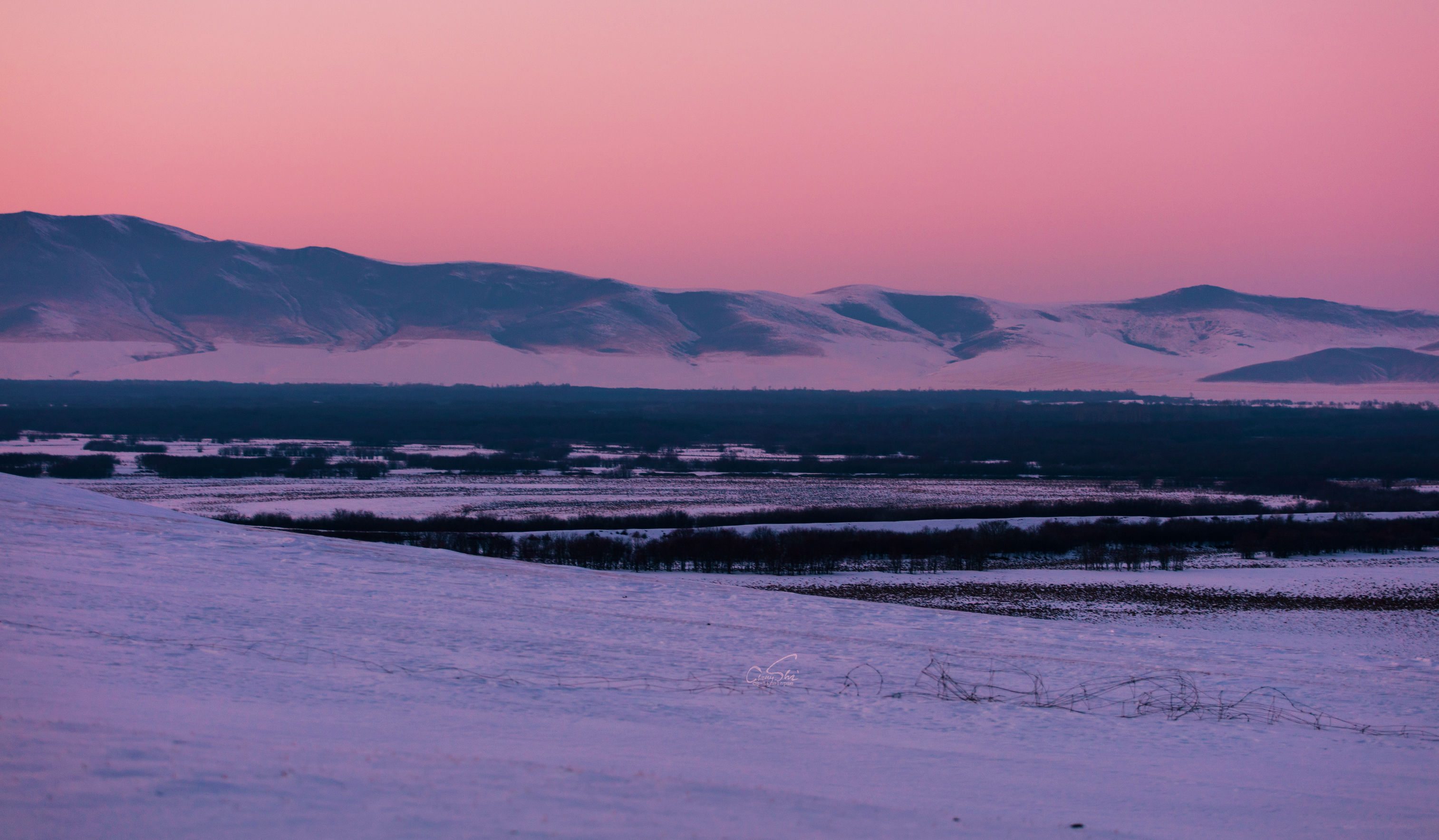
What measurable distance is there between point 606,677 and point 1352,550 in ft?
118

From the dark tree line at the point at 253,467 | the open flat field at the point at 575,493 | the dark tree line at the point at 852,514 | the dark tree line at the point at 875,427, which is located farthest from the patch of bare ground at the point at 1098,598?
the dark tree line at the point at 253,467

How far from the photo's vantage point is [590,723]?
399 inches

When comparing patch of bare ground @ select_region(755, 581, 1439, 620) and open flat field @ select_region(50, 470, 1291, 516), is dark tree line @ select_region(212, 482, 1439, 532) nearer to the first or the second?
open flat field @ select_region(50, 470, 1291, 516)

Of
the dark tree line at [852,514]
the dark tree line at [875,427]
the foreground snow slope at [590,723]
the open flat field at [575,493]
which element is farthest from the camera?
the dark tree line at [875,427]

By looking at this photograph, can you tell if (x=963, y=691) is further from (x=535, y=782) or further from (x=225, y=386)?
(x=225, y=386)

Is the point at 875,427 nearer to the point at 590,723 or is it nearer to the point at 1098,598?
the point at 1098,598

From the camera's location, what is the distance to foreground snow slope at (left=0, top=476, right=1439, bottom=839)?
7.41 m

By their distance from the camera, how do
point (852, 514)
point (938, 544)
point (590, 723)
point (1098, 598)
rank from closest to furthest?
point (590, 723)
point (1098, 598)
point (938, 544)
point (852, 514)

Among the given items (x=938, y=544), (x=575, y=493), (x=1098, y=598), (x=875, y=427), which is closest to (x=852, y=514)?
(x=938, y=544)

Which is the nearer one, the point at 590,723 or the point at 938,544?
the point at 590,723

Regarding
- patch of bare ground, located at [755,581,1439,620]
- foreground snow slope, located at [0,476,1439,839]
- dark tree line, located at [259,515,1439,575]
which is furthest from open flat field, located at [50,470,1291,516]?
foreground snow slope, located at [0,476,1439,839]

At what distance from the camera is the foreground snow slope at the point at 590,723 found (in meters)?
7.41

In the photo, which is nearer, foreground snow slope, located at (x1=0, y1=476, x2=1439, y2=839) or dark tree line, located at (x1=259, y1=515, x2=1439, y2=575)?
foreground snow slope, located at (x1=0, y1=476, x2=1439, y2=839)

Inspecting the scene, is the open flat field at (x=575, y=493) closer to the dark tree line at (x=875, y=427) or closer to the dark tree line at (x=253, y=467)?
the dark tree line at (x=253, y=467)
